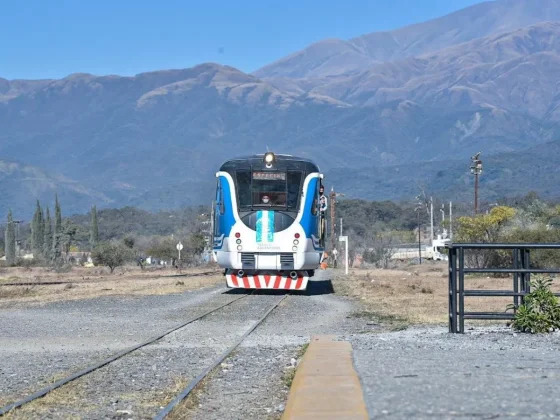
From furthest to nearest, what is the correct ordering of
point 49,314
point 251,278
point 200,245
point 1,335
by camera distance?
point 200,245 < point 251,278 < point 49,314 < point 1,335

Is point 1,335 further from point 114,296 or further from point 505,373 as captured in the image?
point 114,296

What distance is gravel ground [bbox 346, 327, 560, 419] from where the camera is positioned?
7.70 m

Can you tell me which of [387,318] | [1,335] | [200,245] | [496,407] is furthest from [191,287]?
[200,245]

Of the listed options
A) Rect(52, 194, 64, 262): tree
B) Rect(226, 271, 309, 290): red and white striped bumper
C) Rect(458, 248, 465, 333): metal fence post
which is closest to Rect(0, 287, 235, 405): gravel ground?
Rect(226, 271, 309, 290): red and white striped bumper

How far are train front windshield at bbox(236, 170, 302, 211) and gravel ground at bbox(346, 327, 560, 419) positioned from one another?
12.0 meters

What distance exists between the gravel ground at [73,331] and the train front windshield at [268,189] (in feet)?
9.09

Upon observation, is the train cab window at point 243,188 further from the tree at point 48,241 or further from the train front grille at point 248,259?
the tree at point 48,241

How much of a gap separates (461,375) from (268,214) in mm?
16239

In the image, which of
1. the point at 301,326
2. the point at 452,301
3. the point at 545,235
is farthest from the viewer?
the point at 545,235

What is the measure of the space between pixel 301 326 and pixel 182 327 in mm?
2254

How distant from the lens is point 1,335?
16.4 meters

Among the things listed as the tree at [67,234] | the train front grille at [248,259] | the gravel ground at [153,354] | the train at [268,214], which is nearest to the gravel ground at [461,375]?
the gravel ground at [153,354]

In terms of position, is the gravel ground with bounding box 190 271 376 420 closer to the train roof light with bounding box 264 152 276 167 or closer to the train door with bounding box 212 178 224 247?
the train door with bounding box 212 178 224 247

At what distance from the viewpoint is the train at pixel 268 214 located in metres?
25.5
